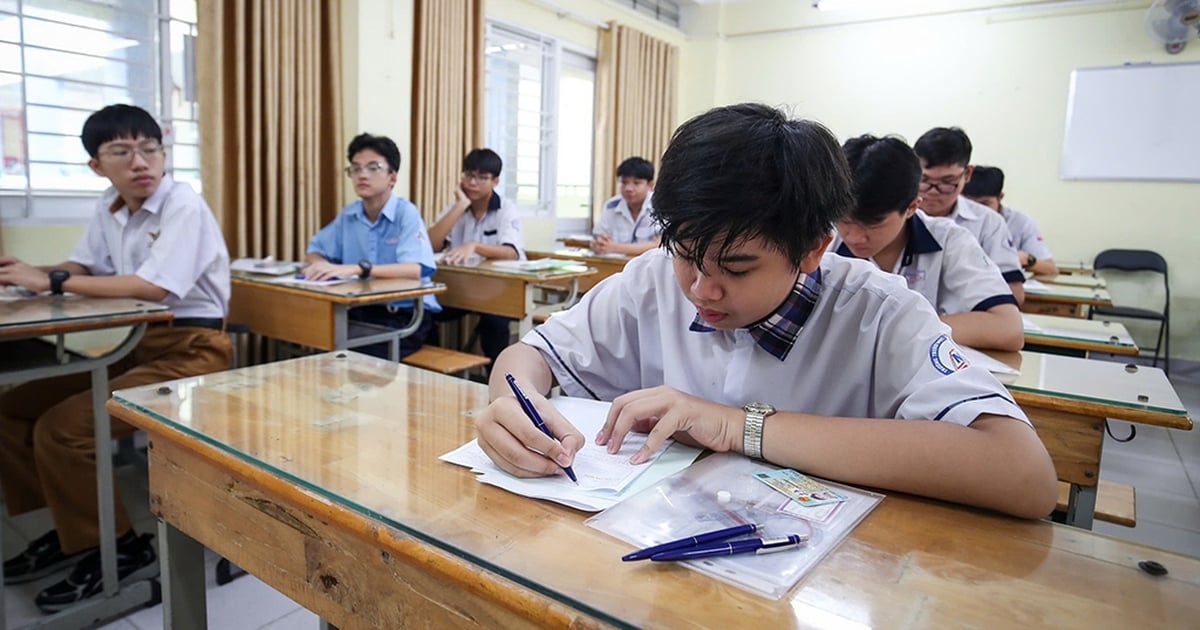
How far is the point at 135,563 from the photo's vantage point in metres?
1.94

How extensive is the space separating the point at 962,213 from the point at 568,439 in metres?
2.30

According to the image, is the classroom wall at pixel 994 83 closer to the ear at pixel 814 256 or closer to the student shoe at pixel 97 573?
the ear at pixel 814 256

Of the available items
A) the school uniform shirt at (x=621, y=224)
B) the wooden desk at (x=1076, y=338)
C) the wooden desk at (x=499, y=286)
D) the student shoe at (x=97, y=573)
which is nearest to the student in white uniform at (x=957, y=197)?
the wooden desk at (x=1076, y=338)

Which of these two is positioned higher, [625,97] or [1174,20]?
[1174,20]

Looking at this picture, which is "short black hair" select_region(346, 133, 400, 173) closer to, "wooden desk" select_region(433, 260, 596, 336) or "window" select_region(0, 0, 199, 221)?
"wooden desk" select_region(433, 260, 596, 336)

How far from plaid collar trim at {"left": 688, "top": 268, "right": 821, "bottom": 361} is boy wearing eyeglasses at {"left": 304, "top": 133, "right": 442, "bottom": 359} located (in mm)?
2193

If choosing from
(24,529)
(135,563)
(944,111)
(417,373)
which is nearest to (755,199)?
(417,373)

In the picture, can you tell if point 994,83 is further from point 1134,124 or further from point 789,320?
point 789,320

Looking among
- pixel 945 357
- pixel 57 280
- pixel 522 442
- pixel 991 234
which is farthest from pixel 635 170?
pixel 522 442

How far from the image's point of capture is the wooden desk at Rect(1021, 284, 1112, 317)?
117 inches

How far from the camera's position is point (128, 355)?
219 cm

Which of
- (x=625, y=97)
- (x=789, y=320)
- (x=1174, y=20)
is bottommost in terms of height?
(x=789, y=320)

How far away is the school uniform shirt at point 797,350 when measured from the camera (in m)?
0.88

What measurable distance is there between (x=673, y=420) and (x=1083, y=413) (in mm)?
996
